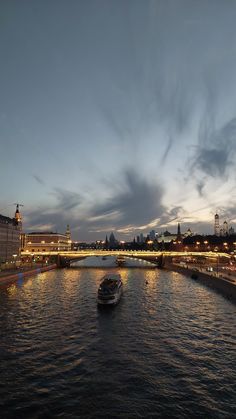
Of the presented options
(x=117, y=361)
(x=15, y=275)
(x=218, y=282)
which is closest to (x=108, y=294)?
(x=117, y=361)

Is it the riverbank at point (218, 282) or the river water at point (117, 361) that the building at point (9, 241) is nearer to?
the riverbank at point (218, 282)

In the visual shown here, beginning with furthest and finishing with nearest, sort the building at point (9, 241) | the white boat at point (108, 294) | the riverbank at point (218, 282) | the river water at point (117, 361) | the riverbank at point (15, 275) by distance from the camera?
the building at point (9, 241) < the riverbank at point (15, 275) < the riverbank at point (218, 282) < the white boat at point (108, 294) < the river water at point (117, 361)

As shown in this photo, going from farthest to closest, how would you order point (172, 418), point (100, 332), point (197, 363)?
point (100, 332), point (197, 363), point (172, 418)

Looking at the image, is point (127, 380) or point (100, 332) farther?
point (100, 332)

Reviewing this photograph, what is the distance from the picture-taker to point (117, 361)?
35.2 m

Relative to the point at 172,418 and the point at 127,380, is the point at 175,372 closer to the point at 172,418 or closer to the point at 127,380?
the point at 127,380

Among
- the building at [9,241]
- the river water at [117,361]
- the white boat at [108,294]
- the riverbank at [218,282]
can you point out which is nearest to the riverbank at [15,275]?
the building at [9,241]

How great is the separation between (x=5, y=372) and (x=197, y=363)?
19413mm

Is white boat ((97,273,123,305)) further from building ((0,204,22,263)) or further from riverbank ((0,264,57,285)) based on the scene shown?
building ((0,204,22,263))

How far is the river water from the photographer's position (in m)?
25.7

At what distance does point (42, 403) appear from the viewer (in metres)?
26.0

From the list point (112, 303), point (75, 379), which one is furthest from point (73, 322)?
point (75, 379)

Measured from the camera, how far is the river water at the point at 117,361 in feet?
84.2

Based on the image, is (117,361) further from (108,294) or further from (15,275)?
(15,275)
